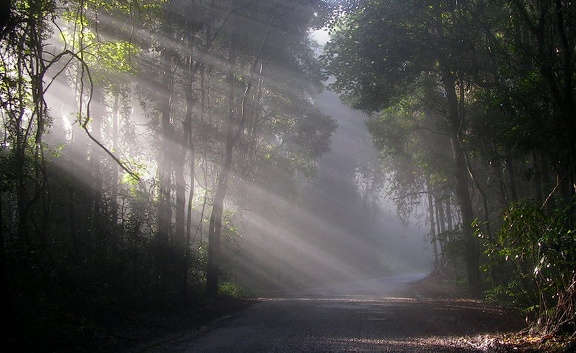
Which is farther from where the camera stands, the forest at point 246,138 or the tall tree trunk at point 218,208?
the tall tree trunk at point 218,208

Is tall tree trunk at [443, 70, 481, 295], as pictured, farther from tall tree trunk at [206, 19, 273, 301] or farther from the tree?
tall tree trunk at [206, 19, 273, 301]

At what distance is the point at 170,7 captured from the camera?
18.4 meters

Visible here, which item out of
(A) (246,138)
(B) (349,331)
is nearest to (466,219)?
(B) (349,331)

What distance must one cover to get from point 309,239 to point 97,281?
3711 centimetres

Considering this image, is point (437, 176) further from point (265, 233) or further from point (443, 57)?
point (265, 233)

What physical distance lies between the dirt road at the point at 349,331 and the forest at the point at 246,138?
1.24 metres

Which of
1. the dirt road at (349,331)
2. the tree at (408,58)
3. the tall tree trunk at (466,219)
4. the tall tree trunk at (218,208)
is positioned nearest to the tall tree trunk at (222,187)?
the tall tree trunk at (218,208)

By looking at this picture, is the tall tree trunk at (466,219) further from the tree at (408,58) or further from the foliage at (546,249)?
the foliage at (546,249)

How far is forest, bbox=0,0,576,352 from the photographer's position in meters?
8.95

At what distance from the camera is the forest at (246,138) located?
895cm

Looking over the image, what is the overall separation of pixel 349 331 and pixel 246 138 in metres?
20.4

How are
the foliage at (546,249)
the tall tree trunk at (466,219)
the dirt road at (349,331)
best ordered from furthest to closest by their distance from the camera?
the tall tree trunk at (466,219) → the dirt road at (349,331) → the foliage at (546,249)

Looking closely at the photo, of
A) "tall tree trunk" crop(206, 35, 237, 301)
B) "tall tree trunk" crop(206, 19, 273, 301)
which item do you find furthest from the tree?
"tall tree trunk" crop(206, 35, 237, 301)

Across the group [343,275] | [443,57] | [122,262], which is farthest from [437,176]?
[343,275]
